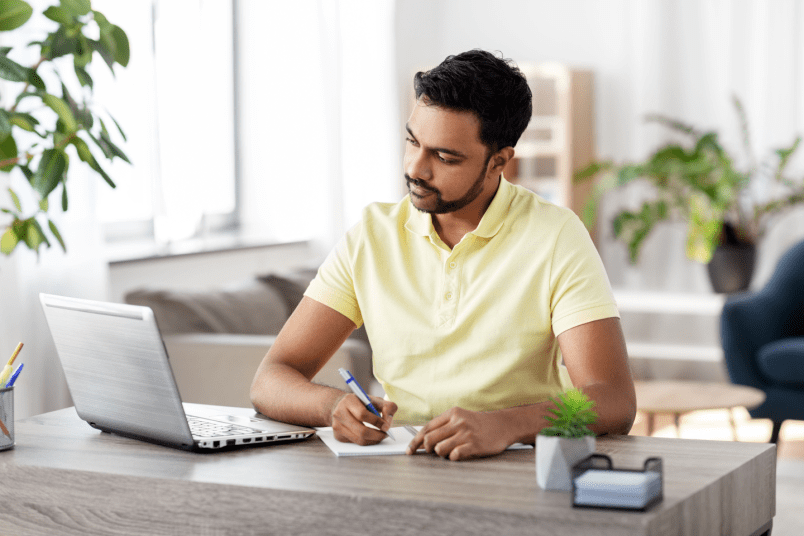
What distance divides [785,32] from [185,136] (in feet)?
10.3

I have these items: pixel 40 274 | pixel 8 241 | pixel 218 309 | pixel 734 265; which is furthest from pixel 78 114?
pixel 734 265

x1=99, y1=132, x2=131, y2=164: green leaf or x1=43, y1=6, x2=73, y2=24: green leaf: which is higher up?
x1=43, y1=6, x2=73, y2=24: green leaf

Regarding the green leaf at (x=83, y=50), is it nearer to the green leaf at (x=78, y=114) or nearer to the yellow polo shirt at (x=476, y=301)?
the green leaf at (x=78, y=114)

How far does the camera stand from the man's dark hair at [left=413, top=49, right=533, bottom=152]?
1.58 metres

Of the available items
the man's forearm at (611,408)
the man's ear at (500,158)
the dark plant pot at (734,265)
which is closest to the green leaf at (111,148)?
the man's ear at (500,158)

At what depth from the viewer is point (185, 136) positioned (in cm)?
405

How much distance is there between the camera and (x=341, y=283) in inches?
69.0

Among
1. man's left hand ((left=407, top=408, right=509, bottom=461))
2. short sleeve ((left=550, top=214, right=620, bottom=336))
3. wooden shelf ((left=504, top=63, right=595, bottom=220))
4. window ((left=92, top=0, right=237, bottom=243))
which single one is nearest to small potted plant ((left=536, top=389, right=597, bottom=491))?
man's left hand ((left=407, top=408, right=509, bottom=461))

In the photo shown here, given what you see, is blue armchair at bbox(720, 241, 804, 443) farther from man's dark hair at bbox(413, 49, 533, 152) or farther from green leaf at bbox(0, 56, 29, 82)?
green leaf at bbox(0, 56, 29, 82)

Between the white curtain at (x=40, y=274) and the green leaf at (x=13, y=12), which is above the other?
the green leaf at (x=13, y=12)

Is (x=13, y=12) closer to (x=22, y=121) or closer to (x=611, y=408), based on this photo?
(x=22, y=121)

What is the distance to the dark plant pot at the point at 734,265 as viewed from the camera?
474cm

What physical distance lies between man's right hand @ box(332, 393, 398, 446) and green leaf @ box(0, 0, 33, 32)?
0.88m

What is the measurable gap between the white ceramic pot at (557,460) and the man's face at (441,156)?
1.91 feet
